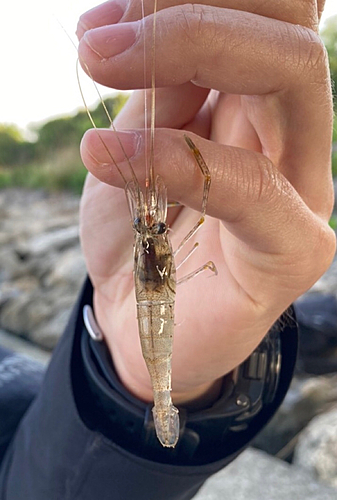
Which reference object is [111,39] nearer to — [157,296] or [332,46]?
[157,296]

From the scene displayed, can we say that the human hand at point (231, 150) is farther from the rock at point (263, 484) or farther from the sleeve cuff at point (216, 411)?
the rock at point (263, 484)

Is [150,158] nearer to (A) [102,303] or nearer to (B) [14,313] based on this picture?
(A) [102,303]

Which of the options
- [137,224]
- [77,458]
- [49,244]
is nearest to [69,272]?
[49,244]

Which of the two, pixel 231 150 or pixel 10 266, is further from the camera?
pixel 10 266

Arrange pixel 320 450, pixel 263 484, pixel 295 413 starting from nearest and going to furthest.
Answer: pixel 263 484
pixel 320 450
pixel 295 413

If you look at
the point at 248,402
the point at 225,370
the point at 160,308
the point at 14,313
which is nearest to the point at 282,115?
the point at 160,308

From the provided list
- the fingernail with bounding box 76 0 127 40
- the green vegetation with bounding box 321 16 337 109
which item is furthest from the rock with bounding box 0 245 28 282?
the fingernail with bounding box 76 0 127 40

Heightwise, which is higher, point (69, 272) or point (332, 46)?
point (332, 46)

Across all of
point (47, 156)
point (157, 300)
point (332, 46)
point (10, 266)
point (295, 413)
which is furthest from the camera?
point (47, 156)
